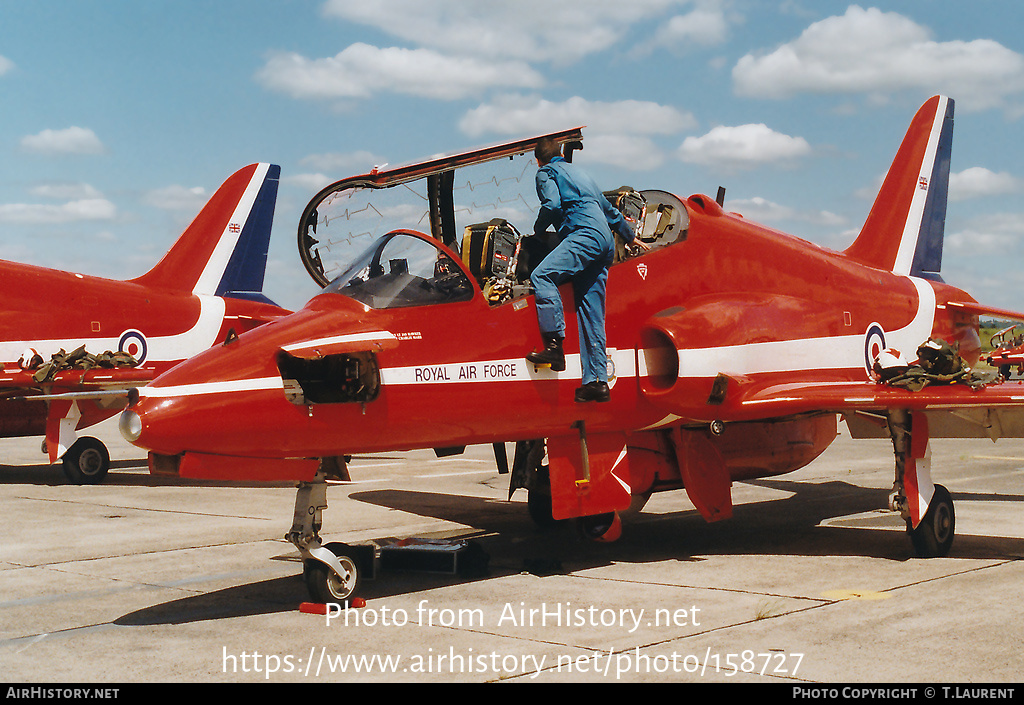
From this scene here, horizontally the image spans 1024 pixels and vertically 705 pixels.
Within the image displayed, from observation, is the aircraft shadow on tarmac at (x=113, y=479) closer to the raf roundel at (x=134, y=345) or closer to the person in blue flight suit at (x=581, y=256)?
the raf roundel at (x=134, y=345)

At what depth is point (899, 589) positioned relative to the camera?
6.73 meters

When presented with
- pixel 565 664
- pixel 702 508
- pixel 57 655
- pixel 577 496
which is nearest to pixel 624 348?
pixel 577 496

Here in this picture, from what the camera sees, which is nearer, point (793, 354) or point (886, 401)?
point (886, 401)

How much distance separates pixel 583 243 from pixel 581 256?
10 centimetres

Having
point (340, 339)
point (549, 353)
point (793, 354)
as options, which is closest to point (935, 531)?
point (793, 354)

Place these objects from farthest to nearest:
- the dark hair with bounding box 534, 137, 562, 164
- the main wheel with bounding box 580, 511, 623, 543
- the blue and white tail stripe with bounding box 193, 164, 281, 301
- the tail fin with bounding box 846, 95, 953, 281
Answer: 1. the blue and white tail stripe with bounding box 193, 164, 281, 301
2. the tail fin with bounding box 846, 95, 953, 281
3. the main wheel with bounding box 580, 511, 623, 543
4. the dark hair with bounding box 534, 137, 562, 164

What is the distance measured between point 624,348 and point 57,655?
4482mm

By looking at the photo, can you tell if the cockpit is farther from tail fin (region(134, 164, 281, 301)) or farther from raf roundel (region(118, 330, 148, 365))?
tail fin (region(134, 164, 281, 301))

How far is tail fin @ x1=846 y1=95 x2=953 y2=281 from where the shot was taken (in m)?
11.7

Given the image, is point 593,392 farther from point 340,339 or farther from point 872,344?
point 872,344

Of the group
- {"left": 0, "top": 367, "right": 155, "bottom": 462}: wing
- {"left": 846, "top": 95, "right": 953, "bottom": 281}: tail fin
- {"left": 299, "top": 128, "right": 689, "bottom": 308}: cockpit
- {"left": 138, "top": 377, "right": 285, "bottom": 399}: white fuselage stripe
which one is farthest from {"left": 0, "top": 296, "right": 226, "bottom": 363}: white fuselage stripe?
{"left": 846, "top": 95, "right": 953, "bottom": 281}: tail fin

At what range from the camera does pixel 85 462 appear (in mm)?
14773

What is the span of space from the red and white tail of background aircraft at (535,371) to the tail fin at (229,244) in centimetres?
1050

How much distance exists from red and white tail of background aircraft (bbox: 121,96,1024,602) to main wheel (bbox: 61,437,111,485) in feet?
27.0
